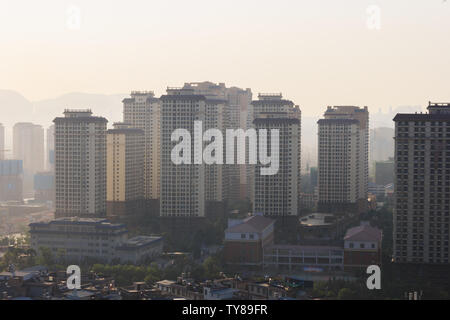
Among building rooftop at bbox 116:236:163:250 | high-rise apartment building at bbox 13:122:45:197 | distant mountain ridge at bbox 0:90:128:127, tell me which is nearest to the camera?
building rooftop at bbox 116:236:163:250

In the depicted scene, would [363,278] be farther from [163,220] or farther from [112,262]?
[163,220]

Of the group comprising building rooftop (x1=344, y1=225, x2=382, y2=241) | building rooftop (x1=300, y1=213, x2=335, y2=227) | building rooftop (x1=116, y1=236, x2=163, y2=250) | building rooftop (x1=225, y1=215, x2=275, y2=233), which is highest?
building rooftop (x1=225, y1=215, x2=275, y2=233)

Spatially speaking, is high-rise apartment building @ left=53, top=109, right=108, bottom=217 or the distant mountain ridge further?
the distant mountain ridge

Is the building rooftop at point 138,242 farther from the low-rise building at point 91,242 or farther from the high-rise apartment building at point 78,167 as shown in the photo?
the high-rise apartment building at point 78,167

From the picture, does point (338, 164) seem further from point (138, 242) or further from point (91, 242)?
point (91, 242)

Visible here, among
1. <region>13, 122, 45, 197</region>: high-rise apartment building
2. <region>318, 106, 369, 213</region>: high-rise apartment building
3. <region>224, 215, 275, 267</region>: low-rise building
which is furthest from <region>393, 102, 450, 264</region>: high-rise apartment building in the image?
<region>13, 122, 45, 197</region>: high-rise apartment building

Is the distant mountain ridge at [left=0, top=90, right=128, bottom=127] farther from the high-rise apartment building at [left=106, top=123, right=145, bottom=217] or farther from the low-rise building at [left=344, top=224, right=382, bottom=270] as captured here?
the low-rise building at [left=344, top=224, right=382, bottom=270]

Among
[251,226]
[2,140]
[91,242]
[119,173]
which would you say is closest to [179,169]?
[119,173]
